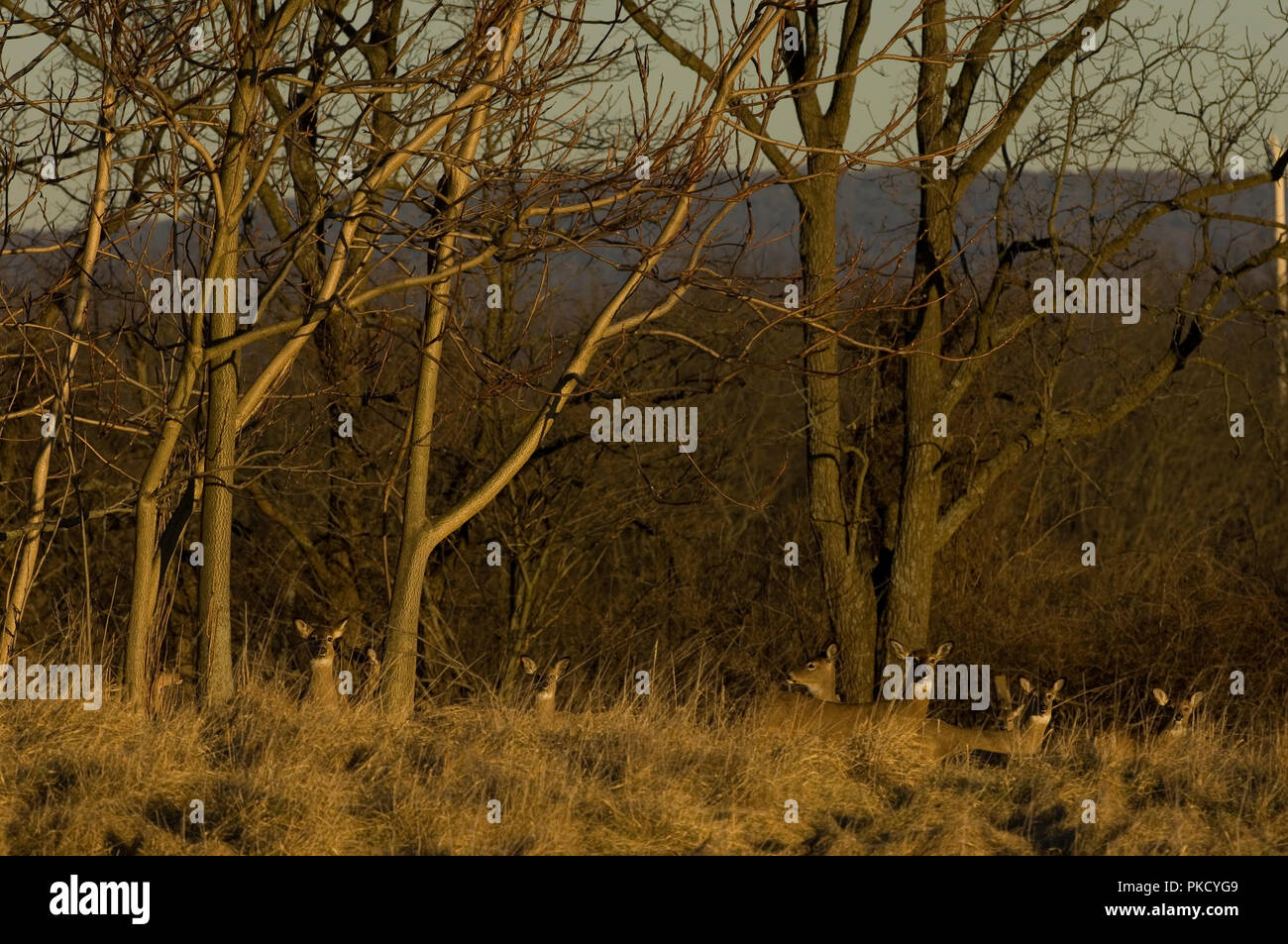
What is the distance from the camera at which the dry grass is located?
17.8ft

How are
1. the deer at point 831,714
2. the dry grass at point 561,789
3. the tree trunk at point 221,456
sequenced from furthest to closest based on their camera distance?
the deer at point 831,714
the tree trunk at point 221,456
the dry grass at point 561,789

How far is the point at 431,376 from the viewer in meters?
8.21

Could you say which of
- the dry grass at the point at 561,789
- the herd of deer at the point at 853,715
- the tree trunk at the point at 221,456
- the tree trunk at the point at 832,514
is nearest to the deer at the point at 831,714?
the herd of deer at the point at 853,715

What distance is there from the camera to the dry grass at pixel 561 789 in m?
5.43

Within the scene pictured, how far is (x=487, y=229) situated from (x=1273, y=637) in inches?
424

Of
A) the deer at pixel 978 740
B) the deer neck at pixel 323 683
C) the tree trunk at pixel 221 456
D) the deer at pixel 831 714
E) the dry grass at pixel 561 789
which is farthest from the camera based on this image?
the deer at pixel 831 714

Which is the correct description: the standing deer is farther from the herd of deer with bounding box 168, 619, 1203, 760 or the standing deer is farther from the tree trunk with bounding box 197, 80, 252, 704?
the tree trunk with bounding box 197, 80, 252, 704

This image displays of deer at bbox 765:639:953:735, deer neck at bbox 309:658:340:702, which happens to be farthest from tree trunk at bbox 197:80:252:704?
deer at bbox 765:639:953:735

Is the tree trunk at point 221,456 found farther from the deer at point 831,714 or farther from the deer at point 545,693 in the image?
the deer at point 831,714

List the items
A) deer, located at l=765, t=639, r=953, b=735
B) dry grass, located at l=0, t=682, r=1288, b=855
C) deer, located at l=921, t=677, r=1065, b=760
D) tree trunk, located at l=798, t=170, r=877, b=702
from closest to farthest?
dry grass, located at l=0, t=682, r=1288, b=855
deer, located at l=921, t=677, r=1065, b=760
deer, located at l=765, t=639, r=953, b=735
tree trunk, located at l=798, t=170, r=877, b=702

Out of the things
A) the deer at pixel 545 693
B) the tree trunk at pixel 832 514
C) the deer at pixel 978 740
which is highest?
the tree trunk at pixel 832 514

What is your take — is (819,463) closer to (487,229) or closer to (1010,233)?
(1010,233)

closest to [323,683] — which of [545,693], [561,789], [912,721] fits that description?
[545,693]

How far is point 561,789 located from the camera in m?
5.90
